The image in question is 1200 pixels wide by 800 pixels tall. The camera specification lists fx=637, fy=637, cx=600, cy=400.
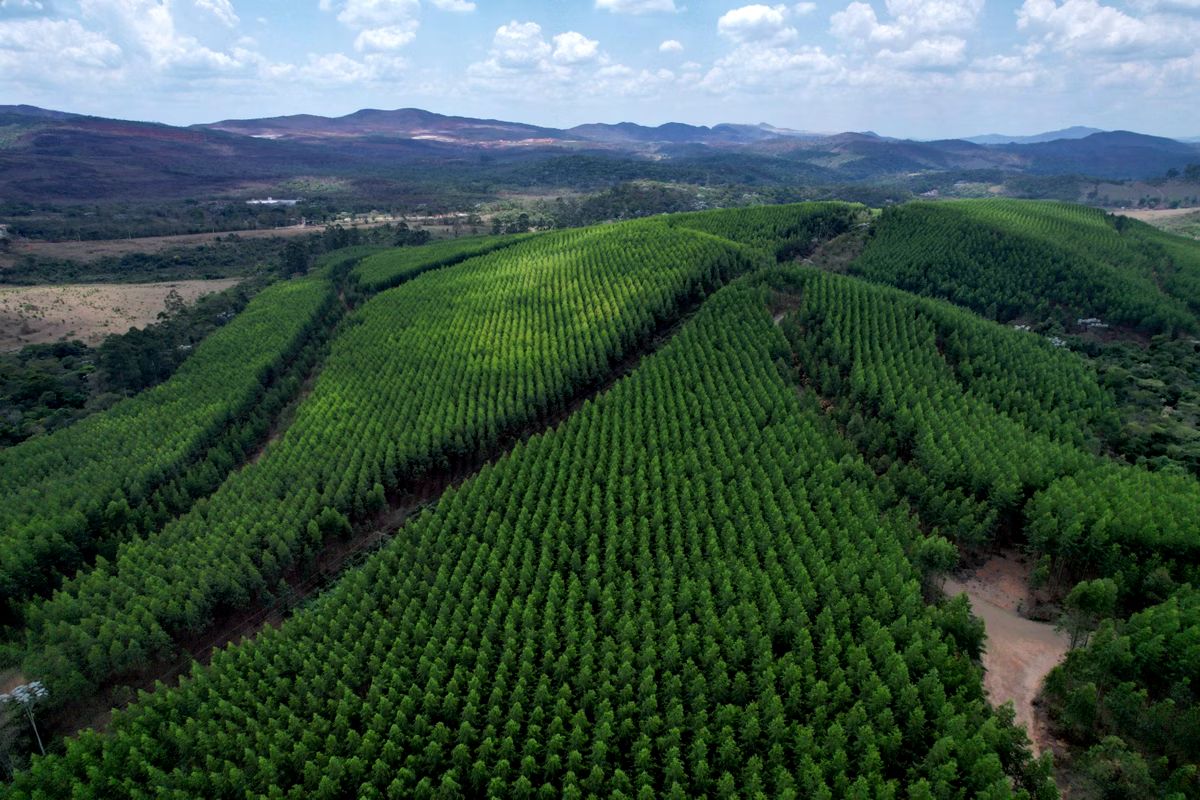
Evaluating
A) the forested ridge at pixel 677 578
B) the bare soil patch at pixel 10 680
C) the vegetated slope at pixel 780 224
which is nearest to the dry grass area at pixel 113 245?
the vegetated slope at pixel 780 224

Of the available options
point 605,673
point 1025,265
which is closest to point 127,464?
point 605,673

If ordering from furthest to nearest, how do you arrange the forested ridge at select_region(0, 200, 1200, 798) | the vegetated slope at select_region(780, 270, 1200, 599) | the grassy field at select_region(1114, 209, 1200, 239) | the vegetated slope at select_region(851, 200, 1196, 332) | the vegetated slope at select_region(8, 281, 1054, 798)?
the grassy field at select_region(1114, 209, 1200, 239) → the vegetated slope at select_region(851, 200, 1196, 332) → the vegetated slope at select_region(780, 270, 1200, 599) → the forested ridge at select_region(0, 200, 1200, 798) → the vegetated slope at select_region(8, 281, 1054, 798)

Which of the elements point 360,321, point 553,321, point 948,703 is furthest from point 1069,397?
point 360,321

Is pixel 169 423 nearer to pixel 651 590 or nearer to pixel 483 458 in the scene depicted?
pixel 483 458

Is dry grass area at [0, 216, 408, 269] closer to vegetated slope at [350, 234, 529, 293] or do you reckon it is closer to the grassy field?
vegetated slope at [350, 234, 529, 293]

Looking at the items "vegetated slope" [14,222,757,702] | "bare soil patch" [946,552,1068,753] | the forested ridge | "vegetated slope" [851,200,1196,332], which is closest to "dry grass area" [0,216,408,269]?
"vegetated slope" [14,222,757,702]

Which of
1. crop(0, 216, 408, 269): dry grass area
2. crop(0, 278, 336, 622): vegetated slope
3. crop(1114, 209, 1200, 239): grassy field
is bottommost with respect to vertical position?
crop(0, 278, 336, 622): vegetated slope
